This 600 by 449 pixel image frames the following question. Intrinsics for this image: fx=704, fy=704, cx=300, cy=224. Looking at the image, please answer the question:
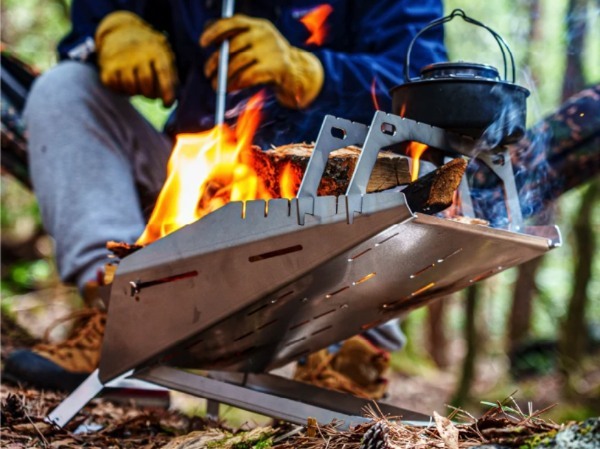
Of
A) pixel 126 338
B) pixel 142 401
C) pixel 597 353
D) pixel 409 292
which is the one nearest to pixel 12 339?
pixel 142 401

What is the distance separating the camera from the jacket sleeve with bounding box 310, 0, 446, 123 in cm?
247

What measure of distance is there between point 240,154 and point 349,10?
1.37m

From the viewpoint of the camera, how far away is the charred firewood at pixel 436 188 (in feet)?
4.80

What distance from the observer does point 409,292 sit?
175 centimetres

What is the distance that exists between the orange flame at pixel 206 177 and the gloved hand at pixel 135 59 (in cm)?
71

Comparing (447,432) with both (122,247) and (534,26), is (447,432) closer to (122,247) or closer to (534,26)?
(122,247)

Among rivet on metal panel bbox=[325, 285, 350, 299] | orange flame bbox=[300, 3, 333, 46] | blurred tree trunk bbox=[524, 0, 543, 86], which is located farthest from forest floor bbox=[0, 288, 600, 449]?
blurred tree trunk bbox=[524, 0, 543, 86]

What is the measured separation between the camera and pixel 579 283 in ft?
17.7

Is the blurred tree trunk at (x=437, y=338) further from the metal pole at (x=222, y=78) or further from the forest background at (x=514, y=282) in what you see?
the metal pole at (x=222, y=78)

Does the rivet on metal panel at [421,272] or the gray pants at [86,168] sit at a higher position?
the rivet on metal panel at [421,272]

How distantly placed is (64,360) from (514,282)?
6488 millimetres

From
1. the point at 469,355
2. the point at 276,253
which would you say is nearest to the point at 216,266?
the point at 276,253

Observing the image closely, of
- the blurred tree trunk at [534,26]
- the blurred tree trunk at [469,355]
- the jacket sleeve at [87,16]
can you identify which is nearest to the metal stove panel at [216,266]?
the jacket sleeve at [87,16]

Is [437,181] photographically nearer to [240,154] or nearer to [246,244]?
[246,244]
